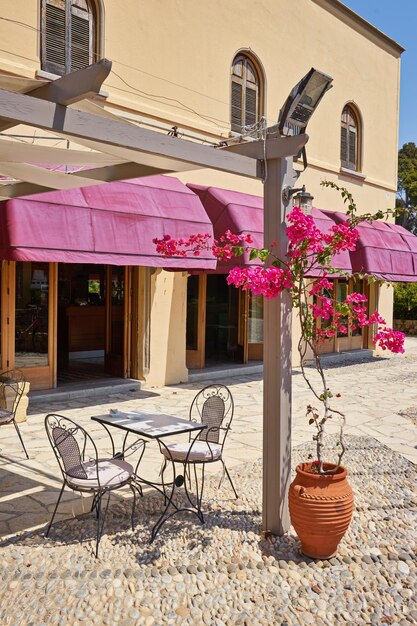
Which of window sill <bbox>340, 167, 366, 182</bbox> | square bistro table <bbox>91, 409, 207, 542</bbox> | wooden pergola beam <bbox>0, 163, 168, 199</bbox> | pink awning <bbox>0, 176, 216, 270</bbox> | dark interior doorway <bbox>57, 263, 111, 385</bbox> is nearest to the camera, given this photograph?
square bistro table <bbox>91, 409, 207, 542</bbox>

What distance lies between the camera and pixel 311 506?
4.23 meters

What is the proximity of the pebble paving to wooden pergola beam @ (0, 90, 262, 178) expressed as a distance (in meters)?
2.83

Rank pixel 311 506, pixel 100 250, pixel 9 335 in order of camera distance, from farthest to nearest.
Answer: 1. pixel 9 335
2. pixel 100 250
3. pixel 311 506

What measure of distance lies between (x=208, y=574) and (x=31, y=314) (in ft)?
21.4

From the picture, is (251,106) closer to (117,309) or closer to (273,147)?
(117,309)

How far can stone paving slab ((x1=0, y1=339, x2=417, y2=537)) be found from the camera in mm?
5348

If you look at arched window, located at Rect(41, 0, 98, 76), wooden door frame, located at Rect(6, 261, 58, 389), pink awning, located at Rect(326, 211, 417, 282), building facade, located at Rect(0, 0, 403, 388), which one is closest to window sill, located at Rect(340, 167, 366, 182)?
building facade, located at Rect(0, 0, 403, 388)

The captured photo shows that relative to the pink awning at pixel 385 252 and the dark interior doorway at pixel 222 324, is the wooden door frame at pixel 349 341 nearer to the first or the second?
the pink awning at pixel 385 252

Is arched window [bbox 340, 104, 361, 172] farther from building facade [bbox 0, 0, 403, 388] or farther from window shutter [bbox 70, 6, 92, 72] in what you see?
window shutter [bbox 70, 6, 92, 72]

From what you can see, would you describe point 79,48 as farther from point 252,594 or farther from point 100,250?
point 252,594

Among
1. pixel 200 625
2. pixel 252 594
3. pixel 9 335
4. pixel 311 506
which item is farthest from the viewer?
pixel 9 335

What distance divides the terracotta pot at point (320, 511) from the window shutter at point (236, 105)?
9.06 meters

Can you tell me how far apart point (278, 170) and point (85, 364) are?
927cm

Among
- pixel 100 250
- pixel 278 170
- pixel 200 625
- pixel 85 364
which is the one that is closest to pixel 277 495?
pixel 200 625
